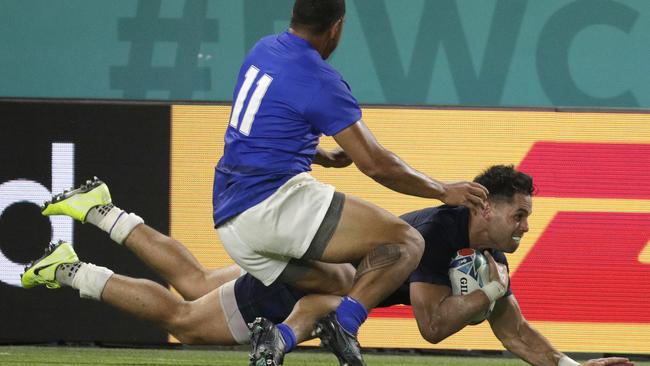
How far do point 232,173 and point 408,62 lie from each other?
4.84m

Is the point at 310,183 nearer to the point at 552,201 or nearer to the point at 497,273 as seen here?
the point at 497,273

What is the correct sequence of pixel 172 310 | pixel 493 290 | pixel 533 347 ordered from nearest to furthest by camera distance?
pixel 493 290 → pixel 172 310 → pixel 533 347

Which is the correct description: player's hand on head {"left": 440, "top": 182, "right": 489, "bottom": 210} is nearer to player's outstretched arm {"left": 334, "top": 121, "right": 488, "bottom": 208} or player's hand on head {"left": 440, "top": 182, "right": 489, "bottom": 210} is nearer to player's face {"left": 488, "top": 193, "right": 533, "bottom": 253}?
player's outstretched arm {"left": 334, "top": 121, "right": 488, "bottom": 208}

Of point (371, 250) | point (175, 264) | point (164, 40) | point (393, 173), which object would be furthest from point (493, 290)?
point (164, 40)

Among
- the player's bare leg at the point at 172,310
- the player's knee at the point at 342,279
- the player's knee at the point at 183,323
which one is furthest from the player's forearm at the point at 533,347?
the player's knee at the point at 183,323

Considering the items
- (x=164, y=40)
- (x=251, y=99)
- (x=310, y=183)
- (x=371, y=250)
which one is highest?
(x=251, y=99)

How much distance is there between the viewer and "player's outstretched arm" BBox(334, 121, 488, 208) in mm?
5160

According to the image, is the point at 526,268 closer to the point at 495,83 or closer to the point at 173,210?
the point at 173,210

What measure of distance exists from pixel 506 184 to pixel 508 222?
20cm


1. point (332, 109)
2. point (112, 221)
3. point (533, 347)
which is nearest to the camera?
point (332, 109)

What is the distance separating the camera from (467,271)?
19.6 ft

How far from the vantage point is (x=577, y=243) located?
7500mm

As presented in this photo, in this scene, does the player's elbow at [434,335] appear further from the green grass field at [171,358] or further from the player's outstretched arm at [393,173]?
the green grass field at [171,358]

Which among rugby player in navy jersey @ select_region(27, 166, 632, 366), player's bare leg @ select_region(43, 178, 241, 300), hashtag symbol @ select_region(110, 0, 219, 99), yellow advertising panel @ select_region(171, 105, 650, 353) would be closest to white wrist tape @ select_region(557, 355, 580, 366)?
rugby player in navy jersey @ select_region(27, 166, 632, 366)
